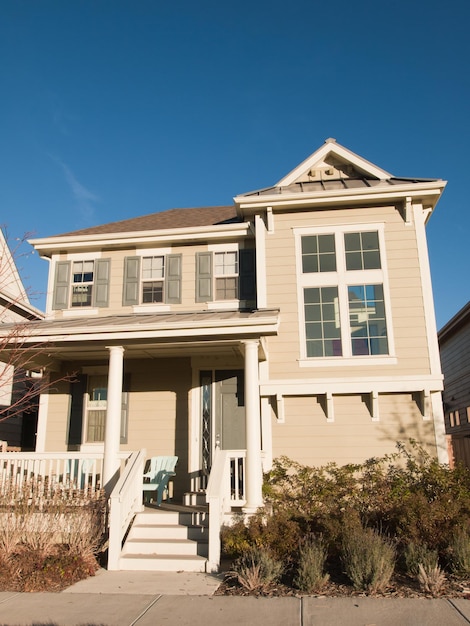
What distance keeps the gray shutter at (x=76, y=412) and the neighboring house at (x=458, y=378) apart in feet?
31.4

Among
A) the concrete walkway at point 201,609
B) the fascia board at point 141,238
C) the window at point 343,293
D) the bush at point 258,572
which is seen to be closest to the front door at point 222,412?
the window at point 343,293

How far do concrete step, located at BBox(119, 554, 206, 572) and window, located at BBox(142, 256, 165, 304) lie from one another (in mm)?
5614

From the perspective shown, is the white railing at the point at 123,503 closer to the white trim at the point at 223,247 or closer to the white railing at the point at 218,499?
the white railing at the point at 218,499

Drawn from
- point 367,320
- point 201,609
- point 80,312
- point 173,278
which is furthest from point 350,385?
point 80,312

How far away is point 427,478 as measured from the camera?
8.41 meters

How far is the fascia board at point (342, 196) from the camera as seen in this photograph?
9883 millimetres

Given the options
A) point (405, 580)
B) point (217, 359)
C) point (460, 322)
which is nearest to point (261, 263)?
point (217, 359)

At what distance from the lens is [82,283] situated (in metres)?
11.6

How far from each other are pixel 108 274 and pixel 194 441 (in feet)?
13.6

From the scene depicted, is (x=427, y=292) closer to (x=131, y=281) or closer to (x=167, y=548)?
(x=131, y=281)

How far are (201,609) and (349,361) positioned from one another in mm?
5376

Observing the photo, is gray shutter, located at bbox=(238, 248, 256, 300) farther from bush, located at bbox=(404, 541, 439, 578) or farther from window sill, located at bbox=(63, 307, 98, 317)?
bush, located at bbox=(404, 541, 439, 578)

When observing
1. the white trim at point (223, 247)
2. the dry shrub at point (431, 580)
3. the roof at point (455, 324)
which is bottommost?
the dry shrub at point (431, 580)

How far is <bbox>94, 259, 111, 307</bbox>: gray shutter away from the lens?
37.1ft
